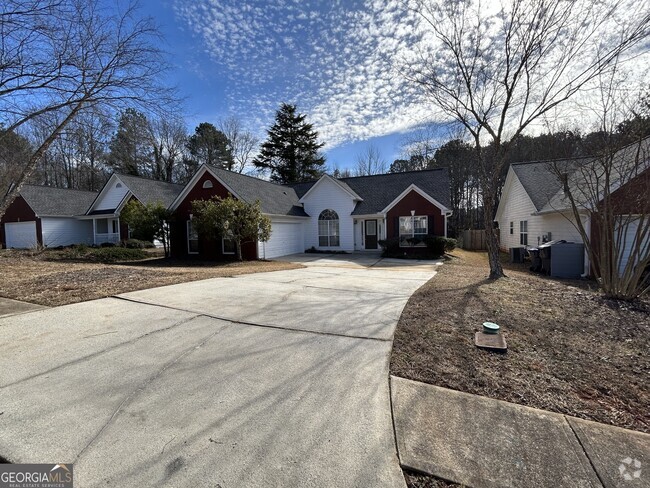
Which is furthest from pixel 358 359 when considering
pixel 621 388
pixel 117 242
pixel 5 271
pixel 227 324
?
pixel 117 242

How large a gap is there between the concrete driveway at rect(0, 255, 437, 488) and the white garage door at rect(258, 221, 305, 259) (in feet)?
39.6

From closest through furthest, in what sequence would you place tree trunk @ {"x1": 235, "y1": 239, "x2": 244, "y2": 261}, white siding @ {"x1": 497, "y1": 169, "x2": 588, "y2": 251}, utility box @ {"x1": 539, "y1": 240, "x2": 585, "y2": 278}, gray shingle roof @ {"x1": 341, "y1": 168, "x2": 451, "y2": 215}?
1. utility box @ {"x1": 539, "y1": 240, "x2": 585, "y2": 278}
2. white siding @ {"x1": 497, "y1": 169, "x2": 588, "y2": 251}
3. tree trunk @ {"x1": 235, "y1": 239, "x2": 244, "y2": 261}
4. gray shingle roof @ {"x1": 341, "y1": 168, "x2": 451, "y2": 215}

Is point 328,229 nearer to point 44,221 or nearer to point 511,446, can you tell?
point 511,446

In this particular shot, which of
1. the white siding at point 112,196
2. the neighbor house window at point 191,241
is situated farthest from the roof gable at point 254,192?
the white siding at point 112,196

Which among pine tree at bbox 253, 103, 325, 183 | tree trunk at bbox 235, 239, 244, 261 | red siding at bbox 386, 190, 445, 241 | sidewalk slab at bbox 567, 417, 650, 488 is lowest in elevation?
sidewalk slab at bbox 567, 417, 650, 488

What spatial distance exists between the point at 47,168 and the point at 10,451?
44.5 meters

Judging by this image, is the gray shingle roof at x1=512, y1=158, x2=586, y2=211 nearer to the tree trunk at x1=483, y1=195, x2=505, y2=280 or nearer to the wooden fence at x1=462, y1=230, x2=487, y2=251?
the wooden fence at x1=462, y1=230, x2=487, y2=251

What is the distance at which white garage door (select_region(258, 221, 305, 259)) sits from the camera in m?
17.8

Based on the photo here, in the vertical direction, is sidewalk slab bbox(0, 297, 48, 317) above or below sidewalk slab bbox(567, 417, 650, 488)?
above

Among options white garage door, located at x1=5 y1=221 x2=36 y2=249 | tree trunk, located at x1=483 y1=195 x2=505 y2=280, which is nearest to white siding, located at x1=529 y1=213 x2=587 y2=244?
tree trunk, located at x1=483 y1=195 x2=505 y2=280

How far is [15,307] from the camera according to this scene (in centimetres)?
608

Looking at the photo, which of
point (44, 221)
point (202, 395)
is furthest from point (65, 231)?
point (202, 395)

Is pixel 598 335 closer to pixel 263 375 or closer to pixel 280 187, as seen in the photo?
pixel 263 375

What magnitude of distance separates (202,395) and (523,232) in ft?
69.7
